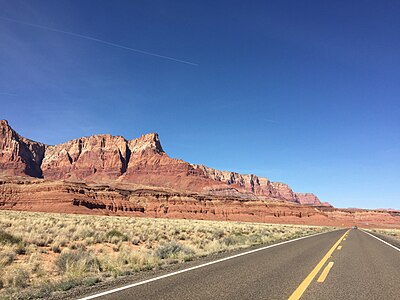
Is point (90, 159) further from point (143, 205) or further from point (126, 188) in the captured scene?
point (143, 205)

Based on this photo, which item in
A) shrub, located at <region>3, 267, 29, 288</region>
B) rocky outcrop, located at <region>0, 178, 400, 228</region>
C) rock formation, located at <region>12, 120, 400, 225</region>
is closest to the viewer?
shrub, located at <region>3, 267, 29, 288</region>

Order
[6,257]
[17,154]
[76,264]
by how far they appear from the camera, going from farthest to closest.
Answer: [17,154]
[6,257]
[76,264]

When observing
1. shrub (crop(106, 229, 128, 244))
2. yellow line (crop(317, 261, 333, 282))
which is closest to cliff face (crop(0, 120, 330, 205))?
shrub (crop(106, 229, 128, 244))

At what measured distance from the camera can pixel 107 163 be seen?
183125 mm

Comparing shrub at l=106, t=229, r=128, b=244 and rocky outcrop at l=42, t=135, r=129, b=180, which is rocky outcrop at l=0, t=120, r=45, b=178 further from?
shrub at l=106, t=229, r=128, b=244

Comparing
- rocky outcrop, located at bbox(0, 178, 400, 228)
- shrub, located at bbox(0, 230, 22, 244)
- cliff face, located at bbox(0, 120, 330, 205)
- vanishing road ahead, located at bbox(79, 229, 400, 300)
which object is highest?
cliff face, located at bbox(0, 120, 330, 205)

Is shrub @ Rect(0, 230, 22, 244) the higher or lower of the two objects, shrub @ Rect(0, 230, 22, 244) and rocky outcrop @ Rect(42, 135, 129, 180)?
the lower

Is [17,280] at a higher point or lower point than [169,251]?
lower

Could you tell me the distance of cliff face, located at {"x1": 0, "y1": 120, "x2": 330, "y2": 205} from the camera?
162m

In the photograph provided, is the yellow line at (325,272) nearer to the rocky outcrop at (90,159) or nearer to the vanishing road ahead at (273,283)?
the vanishing road ahead at (273,283)

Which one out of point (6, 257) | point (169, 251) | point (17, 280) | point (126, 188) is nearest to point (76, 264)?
point (17, 280)

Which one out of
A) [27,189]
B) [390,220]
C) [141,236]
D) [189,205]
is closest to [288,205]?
[189,205]

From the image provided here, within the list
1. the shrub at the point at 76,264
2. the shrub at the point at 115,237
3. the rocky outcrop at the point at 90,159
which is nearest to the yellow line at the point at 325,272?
the shrub at the point at 76,264

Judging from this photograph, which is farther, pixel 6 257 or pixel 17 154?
pixel 17 154
